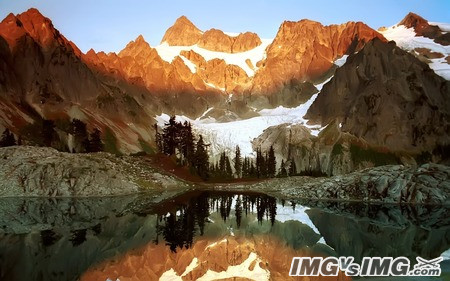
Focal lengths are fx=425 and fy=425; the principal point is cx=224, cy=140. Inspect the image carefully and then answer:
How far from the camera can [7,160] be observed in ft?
313

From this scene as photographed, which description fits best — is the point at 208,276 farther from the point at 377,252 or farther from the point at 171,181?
the point at 171,181

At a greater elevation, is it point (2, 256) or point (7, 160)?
point (7, 160)

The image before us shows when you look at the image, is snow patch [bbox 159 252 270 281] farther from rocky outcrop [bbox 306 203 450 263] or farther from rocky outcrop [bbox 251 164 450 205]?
rocky outcrop [bbox 251 164 450 205]

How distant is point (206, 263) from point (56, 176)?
72153 millimetres

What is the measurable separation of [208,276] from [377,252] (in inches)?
540

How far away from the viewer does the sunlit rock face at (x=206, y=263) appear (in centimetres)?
2441

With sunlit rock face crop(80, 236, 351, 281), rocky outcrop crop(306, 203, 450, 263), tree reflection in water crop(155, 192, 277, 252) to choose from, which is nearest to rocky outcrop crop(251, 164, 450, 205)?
rocky outcrop crop(306, 203, 450, 263)

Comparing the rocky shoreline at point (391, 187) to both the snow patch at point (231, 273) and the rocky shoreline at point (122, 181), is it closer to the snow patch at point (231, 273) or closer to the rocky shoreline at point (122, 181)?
the rocky shoreline at point (122, 181)

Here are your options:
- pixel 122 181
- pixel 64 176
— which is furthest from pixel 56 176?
pixel 122 181

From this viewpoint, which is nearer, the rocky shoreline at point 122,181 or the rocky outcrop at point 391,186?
the rocky outcrop at point 391,186

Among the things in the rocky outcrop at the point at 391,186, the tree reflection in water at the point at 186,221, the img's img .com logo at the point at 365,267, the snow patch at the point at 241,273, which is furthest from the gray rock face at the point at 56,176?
the img's img .com logo at the point at 365,267

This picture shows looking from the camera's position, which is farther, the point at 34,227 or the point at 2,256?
the point at 34,227

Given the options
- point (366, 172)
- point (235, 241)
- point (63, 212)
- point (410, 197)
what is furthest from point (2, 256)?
point (366, 172)

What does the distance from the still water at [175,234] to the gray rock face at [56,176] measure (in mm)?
31520
